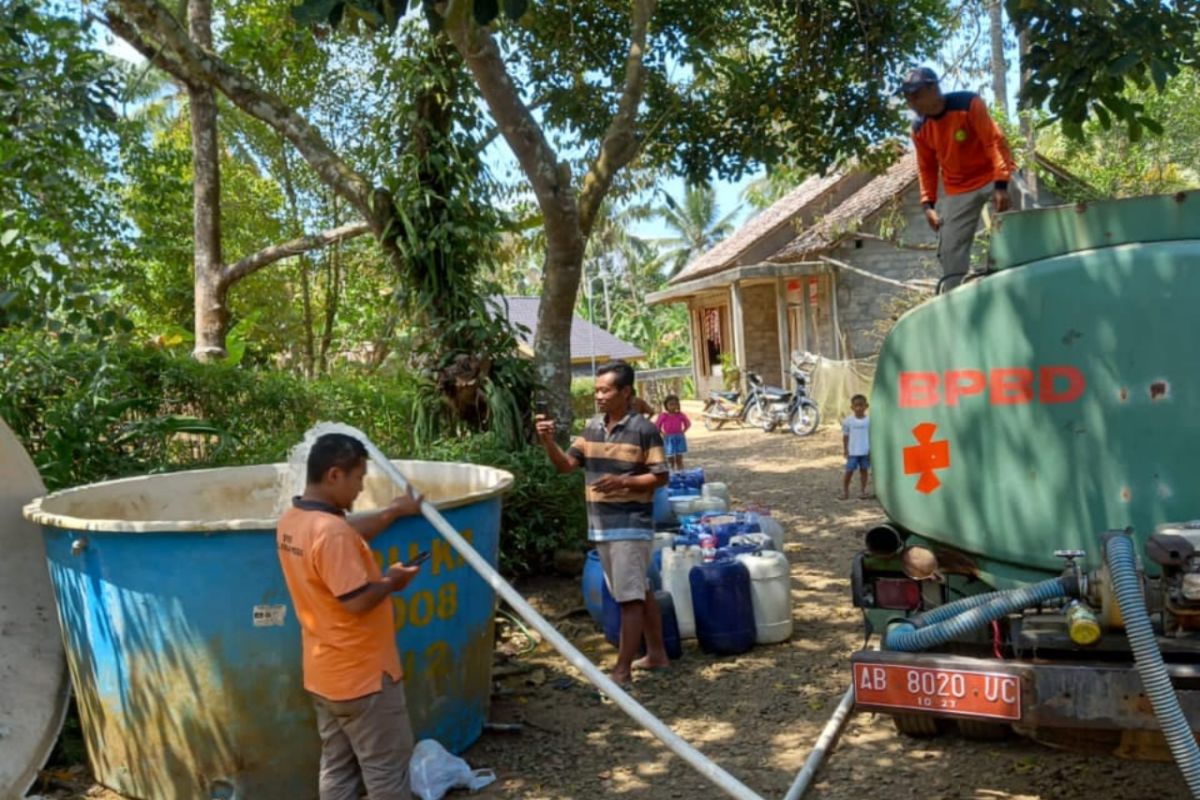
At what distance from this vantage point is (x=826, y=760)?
15.5 ft

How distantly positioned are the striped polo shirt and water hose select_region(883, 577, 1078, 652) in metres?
2.19

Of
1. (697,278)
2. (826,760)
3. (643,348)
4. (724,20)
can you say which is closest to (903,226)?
(697,278)

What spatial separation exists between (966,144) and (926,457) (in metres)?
2.51

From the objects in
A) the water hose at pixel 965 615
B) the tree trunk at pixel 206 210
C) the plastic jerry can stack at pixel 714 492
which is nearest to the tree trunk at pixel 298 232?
the tree trunk at pixel 206 210

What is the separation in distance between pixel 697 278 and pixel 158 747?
22956 millimetres

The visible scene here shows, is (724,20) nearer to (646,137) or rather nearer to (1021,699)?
(646,137)

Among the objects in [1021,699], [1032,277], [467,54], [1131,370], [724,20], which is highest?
[724,20]

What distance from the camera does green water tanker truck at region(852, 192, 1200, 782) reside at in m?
3.21

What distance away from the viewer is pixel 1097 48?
7000mm

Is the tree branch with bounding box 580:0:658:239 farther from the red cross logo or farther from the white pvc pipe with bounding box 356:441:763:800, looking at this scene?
the red cross logo

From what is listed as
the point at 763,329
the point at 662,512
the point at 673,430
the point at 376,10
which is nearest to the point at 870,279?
the point at 763,329

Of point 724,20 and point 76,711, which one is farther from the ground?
point 724,20

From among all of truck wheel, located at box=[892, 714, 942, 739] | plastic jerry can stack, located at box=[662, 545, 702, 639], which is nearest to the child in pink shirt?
plastic jerry can stack, located at box=[662, 545, 702, 639]

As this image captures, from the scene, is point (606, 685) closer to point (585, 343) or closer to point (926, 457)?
point (926, 457)
